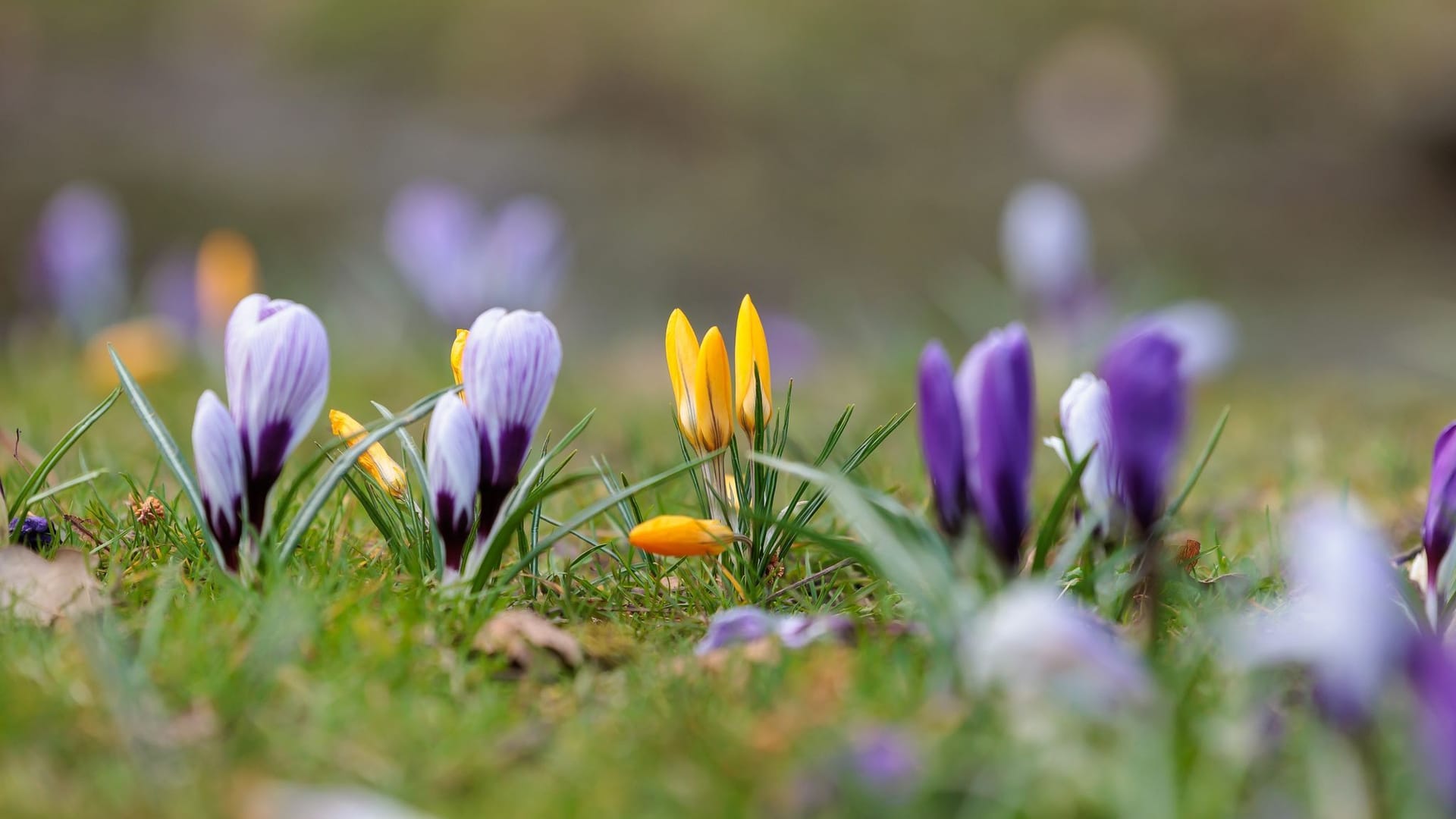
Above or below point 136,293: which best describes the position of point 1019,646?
above

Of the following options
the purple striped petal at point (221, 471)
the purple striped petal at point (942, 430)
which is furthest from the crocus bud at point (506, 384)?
the purple striped petal at point (942, 430)

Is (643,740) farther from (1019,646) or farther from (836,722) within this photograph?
(1019,646)

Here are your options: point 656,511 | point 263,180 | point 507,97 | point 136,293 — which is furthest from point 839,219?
point 656,511

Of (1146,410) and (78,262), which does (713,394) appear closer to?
(1146,410)

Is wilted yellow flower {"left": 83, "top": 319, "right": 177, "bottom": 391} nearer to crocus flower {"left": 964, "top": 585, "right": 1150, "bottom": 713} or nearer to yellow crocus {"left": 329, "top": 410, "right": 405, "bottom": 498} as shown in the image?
yellow crocus {"left": 329, "top": 410, "right": 405, "bottom": 498}

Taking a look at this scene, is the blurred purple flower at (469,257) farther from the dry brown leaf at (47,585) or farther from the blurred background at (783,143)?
the dry brown leaf at (47,585)

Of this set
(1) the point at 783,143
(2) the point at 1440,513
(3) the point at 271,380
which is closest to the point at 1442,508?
(2) the point at 1440,513
